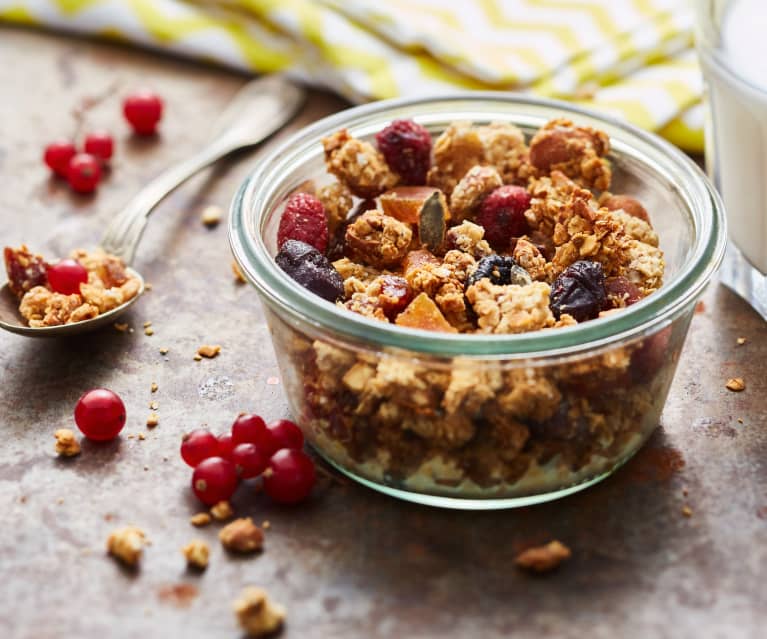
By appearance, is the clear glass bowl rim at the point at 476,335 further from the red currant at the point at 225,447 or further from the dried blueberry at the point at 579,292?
the red currant at the point at 225,447

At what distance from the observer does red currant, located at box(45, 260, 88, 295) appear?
185 cm

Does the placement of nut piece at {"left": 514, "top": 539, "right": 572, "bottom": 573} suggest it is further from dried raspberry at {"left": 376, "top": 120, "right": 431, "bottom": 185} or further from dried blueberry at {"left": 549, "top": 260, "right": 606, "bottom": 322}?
dried raspberry at {"left": 376, "top": 120, "right": 431, "bottom": 185}

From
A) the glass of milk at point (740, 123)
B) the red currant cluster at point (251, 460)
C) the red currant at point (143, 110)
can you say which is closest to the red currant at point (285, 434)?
the red currant cluster at point (251, 460)

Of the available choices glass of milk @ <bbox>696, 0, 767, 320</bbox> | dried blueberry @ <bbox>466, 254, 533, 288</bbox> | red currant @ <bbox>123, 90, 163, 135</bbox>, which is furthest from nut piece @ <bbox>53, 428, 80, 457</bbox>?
glass of milk @ <bbox>696, 0, 767, 320</bbox>

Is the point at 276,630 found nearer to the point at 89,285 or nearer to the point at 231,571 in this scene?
the point at 231,571

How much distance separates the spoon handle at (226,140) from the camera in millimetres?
2008

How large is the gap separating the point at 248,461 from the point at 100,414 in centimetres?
24

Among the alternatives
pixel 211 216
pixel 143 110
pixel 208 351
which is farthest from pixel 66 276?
pixel 143 110

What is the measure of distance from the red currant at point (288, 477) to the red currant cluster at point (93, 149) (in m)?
0.98

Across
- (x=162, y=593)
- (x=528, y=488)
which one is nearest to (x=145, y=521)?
(x=162, y=593)

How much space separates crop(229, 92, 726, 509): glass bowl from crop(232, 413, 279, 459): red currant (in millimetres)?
55

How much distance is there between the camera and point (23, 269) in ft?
6.07

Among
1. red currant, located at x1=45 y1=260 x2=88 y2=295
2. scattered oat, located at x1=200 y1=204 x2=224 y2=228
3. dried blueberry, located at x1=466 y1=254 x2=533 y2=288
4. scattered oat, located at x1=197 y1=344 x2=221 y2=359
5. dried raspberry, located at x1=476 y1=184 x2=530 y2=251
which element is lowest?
scattered oat, located at x1=200 y1=204 x2=224 y2=228

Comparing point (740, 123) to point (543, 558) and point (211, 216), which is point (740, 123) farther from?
point (211, 216)
